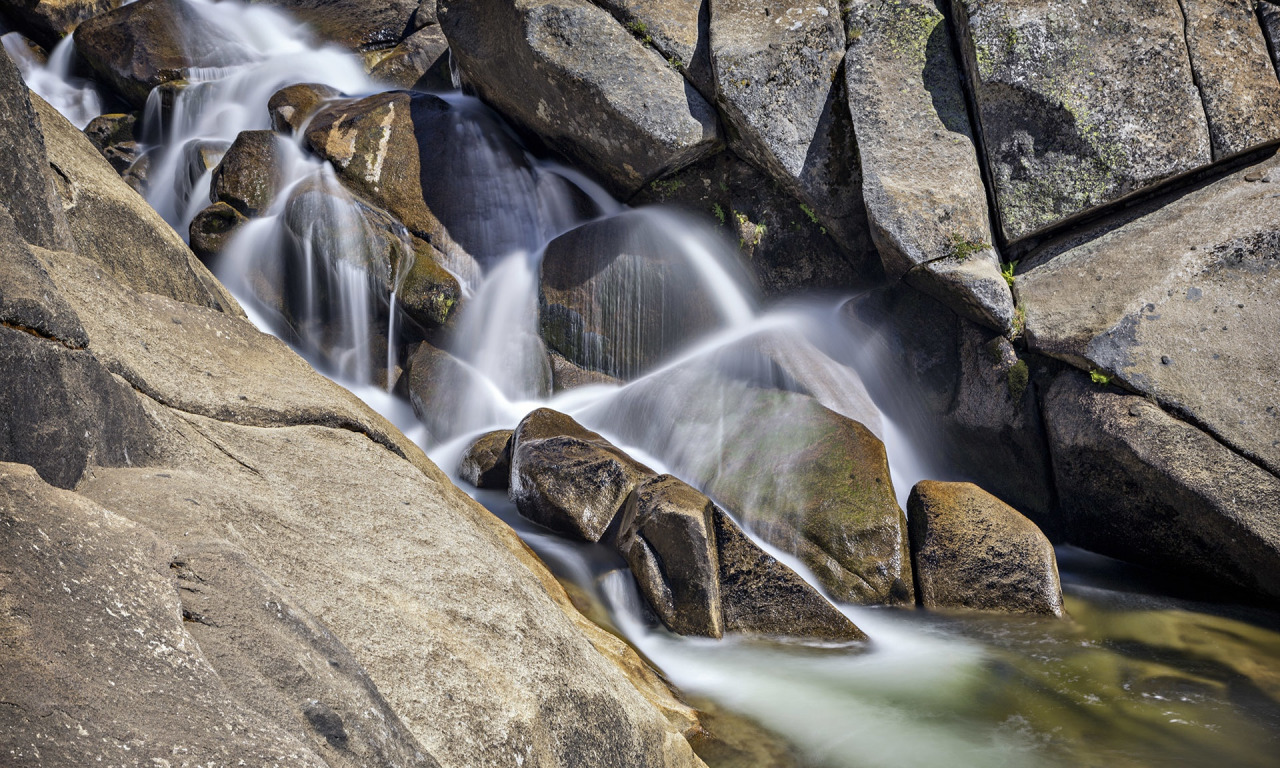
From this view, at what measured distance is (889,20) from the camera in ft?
27.4

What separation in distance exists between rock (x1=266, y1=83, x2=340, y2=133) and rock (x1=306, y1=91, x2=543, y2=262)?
0.30 meters

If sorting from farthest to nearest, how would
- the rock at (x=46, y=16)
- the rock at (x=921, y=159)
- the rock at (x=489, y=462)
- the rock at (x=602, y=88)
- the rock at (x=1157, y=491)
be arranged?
the rock at (x=46, y=16), the rock at (x=602, y=88), the rock at (x=921, y=159), the rock at (x=489, y=462), the rock at (x=1157, y=491)

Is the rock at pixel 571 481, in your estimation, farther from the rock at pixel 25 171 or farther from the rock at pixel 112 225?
the rock at pixel 25 171

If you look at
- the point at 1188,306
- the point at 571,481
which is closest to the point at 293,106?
the point at 571,481

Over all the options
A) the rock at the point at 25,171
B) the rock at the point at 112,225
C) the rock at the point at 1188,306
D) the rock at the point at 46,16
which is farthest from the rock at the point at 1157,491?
the rock at the point at 46,16

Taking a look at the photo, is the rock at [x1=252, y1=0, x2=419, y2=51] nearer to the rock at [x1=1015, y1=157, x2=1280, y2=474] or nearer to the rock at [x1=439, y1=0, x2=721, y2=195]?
the rock at [x1=439, y1=0, x2=721, y2=195]

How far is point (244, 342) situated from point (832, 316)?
6222 mm

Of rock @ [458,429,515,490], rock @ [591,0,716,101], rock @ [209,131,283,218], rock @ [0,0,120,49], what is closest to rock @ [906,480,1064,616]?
rock @ [458,429,515,490]

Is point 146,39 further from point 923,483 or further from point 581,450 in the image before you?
point 923,483

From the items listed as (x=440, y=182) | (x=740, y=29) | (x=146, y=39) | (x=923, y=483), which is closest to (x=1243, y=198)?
(x=923, y=483)

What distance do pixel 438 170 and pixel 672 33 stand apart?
339cm

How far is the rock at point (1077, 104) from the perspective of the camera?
696 cm

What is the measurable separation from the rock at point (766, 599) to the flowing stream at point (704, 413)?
0.16m

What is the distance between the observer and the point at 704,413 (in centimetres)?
741
